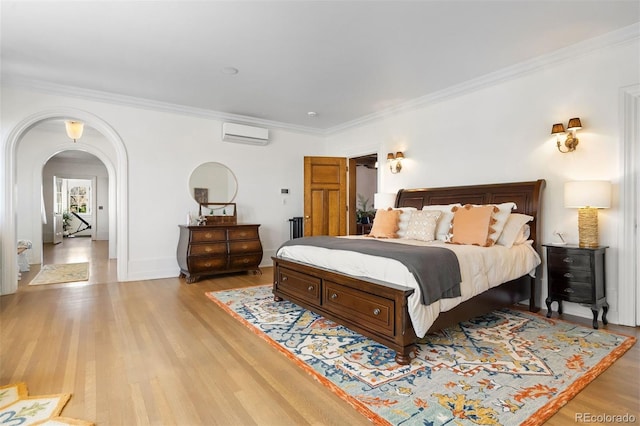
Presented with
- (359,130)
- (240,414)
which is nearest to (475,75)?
(359,130)

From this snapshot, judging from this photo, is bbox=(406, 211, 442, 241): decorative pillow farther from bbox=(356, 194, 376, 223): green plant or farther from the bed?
bbox=(356, 194, 376, 223): green plant

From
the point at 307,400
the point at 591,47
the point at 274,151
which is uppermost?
the point at 591,47

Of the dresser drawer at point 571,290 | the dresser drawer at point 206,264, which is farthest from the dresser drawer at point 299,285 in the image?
the dresser drawer at point 571,290

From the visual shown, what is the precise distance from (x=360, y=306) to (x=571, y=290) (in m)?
2.09

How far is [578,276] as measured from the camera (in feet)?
→ 10.0

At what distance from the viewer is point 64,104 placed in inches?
174

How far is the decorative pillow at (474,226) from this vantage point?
10.8ft

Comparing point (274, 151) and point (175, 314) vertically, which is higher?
point (274, 151)

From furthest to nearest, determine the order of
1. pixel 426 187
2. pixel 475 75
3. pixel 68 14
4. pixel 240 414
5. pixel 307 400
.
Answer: pixel 426 187 < pixel 475 75 < pixel 68 14 < pixel 307 400 < pixel 240 414

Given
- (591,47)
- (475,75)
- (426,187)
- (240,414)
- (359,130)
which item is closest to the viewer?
(240,414)

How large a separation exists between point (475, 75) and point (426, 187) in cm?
156

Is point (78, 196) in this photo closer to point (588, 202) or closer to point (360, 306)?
point (360, 306)

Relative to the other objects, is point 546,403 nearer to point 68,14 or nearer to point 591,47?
point 591,47

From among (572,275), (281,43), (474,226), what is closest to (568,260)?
(572,275)
